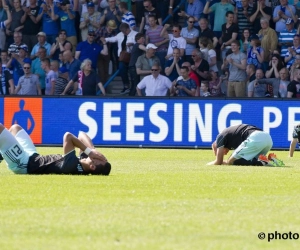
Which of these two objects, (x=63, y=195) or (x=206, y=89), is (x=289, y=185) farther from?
(x=206, y=89)

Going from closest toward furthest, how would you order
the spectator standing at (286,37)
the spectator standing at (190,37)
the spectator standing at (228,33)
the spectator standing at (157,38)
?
the spectator standing at (286,37) < the spectator standing at (228,33) < the spectator standing at (190,37) < the spectator standing at (157,38)

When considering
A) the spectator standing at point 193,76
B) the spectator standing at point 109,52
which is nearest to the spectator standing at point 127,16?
the spectator standing at point 109,52

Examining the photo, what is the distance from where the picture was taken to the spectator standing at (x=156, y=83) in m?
28.0

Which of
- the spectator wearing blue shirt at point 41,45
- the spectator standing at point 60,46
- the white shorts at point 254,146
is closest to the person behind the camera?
the white shorts at point 254,146

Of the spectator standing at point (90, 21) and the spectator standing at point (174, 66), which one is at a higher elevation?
the spectator standing at point (90, 21)

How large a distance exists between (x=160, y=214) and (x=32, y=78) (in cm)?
1928

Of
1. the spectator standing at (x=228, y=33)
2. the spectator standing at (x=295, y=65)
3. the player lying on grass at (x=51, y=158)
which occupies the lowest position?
the player lying on grass at (x=51, y=158)

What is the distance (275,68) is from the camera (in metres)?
27.2

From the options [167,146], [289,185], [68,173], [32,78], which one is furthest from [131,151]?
[289,185]

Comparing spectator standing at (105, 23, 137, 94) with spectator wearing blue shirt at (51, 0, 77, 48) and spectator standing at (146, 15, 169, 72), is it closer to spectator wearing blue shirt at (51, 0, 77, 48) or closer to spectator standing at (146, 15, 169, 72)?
spectator standing at (146, 15, 169, 72)

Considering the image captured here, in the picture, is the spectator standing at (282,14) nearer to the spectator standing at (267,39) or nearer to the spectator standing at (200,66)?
the spectator standing at (267,39)

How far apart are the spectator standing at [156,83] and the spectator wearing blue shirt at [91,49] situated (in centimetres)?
241

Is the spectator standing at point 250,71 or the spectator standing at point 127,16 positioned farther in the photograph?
the spectator standing at point 127,16

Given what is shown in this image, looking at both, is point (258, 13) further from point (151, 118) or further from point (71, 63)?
point (71, 63)
